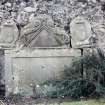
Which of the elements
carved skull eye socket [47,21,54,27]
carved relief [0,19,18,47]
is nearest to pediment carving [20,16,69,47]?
carved skull eye socket [47,21,54,27]

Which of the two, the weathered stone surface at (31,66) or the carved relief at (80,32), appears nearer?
the weathered stone surface at (31,66)

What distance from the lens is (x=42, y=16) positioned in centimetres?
537

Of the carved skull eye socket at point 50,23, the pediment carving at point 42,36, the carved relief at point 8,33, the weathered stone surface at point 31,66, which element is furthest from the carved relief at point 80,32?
the carved relief at point 8,33

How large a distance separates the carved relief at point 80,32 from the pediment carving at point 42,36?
17 cm

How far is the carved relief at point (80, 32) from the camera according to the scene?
5.21 metres

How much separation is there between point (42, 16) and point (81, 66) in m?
1.23

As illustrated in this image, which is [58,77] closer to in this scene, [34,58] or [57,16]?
[34,58]

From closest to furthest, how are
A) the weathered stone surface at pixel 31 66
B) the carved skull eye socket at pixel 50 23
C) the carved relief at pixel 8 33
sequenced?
the weathered stone surface at pixel 31 66 → the carved relief at pixel 8 33 → the carved skull eye socket at pixel 50 23

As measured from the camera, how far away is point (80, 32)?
526 centimetres

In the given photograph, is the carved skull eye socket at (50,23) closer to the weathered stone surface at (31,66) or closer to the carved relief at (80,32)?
the carved relief at (80,32)

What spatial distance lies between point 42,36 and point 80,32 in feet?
2.34

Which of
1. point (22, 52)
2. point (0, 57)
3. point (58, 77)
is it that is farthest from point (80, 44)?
point (0, 57)

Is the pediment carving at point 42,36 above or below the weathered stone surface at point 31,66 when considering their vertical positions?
above

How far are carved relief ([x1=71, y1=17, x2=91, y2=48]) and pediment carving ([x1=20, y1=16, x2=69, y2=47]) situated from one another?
6.5 inches
